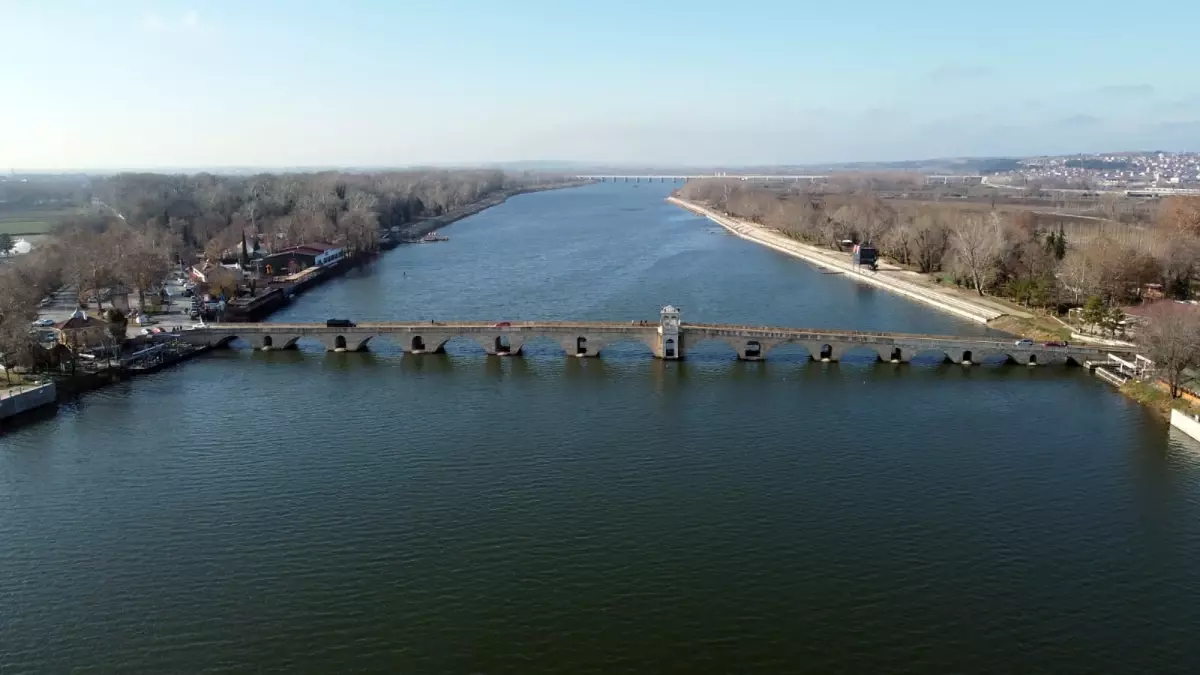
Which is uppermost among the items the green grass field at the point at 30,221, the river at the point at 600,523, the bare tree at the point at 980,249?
the green grass field at the point at 30,221

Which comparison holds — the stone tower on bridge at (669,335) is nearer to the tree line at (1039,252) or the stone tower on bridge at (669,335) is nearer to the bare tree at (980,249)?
the tree line at (1039,252)

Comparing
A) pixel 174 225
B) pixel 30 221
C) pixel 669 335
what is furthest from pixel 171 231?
pixel 669 335

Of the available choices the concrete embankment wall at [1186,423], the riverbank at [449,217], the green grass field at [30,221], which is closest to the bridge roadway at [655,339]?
the concrete embankment wall at [1186,423]

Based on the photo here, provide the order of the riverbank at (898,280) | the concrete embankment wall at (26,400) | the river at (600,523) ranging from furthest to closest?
the riverbank at (898,280) → the concrete embankment wall at (26,400) → the river at (600,523)

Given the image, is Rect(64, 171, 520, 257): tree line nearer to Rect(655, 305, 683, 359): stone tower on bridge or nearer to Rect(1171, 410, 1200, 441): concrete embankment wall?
Rect(655, 305, 683, 359): stone tower on bridge

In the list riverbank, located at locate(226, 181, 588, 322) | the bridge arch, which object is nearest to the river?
the bridge arch
